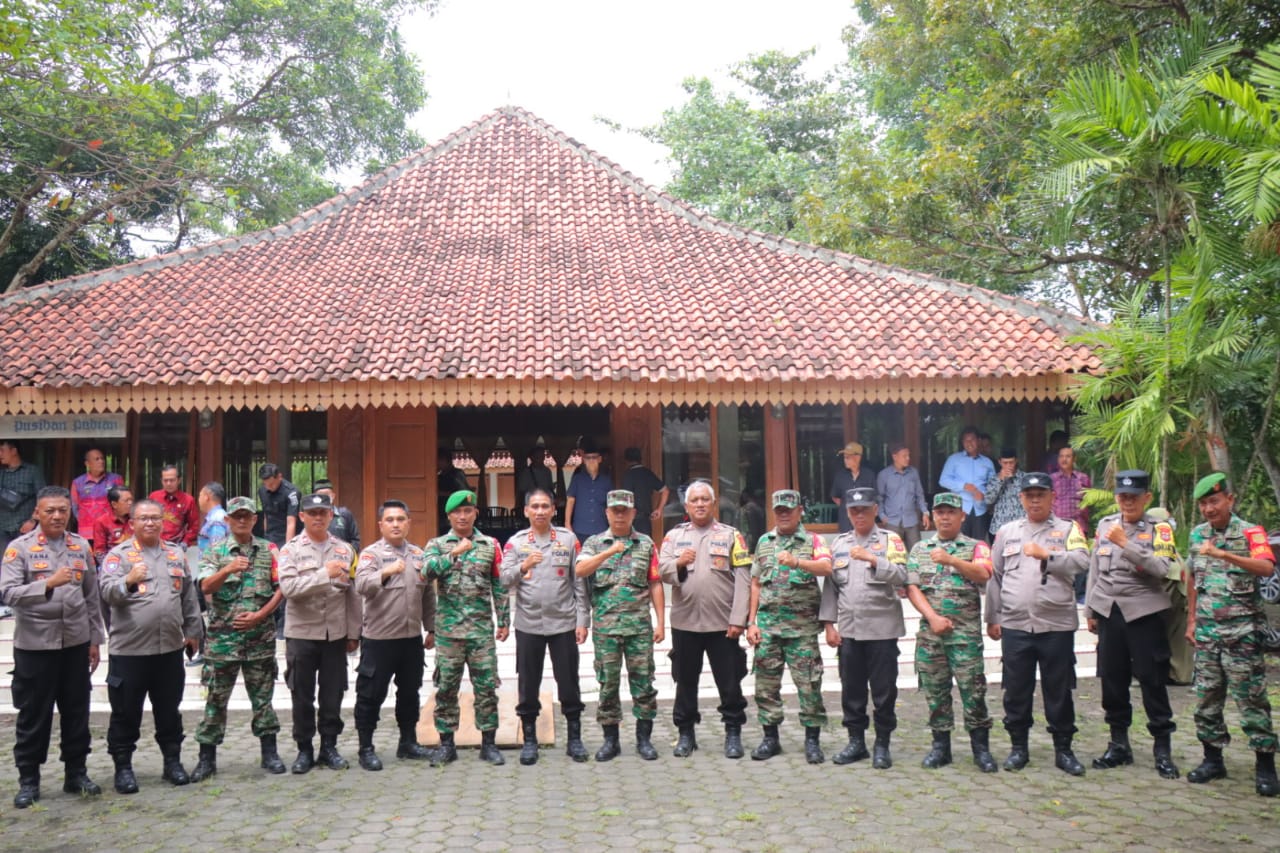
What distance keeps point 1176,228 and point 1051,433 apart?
5.09 m

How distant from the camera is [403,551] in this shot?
21.3ft

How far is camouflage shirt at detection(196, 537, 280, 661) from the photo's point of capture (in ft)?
20.1

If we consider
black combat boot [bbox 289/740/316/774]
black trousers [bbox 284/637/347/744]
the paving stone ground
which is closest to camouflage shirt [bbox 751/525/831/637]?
the paving stone ground

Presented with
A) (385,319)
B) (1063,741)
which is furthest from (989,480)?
(385,319)

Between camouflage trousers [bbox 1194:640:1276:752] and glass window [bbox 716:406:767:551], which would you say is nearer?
camouflage trousers [bbox 1194:640:1276:752]

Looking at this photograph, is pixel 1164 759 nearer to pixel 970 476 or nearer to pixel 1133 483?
pixel 1133 483

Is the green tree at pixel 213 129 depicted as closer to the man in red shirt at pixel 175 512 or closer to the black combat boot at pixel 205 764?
the man in red shirt at pixel 175 512

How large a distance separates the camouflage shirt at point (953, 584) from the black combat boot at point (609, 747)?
6.22 ft

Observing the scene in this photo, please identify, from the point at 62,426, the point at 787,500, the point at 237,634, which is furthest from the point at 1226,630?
the point at 62,426

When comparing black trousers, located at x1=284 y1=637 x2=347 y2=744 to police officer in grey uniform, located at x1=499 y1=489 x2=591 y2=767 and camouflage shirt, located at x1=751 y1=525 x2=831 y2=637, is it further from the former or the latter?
camouflage shirt, located at x1=751 y1=525 x2=831 y2=637

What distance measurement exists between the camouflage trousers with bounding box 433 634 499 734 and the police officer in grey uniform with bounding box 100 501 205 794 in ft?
4.59

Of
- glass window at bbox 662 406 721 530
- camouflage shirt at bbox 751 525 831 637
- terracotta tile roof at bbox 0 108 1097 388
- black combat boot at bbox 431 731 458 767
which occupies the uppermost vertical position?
terracotta tile roof at bbox 0 108 1097 388

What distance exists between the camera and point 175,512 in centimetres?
936

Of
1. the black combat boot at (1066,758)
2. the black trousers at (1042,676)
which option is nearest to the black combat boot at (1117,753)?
the black combat boot at (1066,758)
